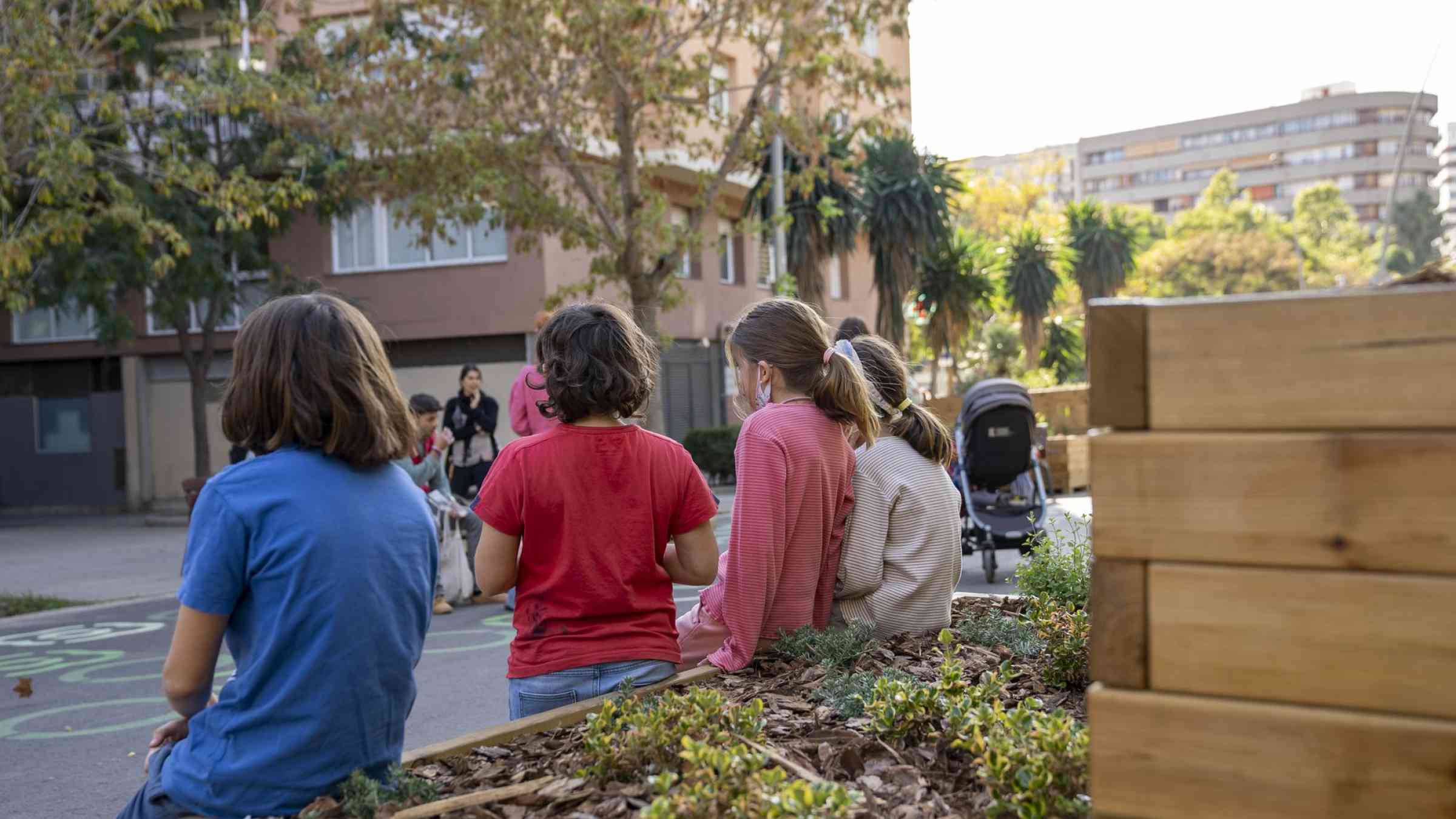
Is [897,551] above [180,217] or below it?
below

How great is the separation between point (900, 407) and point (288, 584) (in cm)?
257

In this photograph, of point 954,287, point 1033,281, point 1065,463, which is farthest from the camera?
point 1033,281

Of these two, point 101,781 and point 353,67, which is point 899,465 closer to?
point 101,781

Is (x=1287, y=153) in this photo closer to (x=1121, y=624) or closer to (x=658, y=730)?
(x=658, y=730)

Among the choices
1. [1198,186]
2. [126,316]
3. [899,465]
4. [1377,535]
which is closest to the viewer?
[1377,535]

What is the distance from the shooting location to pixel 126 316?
21.9 m

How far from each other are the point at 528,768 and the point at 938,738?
37.6 inches

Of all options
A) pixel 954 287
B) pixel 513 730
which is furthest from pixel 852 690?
pixel 954 287

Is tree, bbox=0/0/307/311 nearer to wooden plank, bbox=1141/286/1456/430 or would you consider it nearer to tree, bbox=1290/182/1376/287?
wooden plank, bbox=1141/286/1456/430

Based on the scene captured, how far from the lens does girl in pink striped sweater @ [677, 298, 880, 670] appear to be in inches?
163

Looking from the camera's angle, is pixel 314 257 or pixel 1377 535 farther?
pixel 314 257

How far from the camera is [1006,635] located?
4.29m

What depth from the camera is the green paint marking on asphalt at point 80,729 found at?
6996 millimetres

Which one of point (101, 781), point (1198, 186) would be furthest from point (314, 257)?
point (1198, 186)
